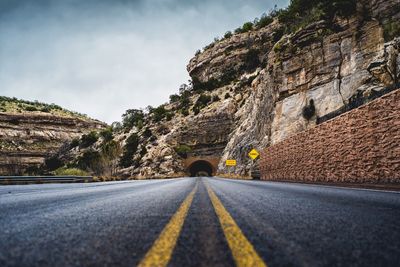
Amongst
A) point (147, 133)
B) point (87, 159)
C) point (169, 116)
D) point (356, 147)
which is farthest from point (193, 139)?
point (356, 147)

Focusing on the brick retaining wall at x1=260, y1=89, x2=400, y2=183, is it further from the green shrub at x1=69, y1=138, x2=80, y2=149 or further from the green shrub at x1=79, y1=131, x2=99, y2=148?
the green shrub at x1=69, y1=138, x2=80, y2=149

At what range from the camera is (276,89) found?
112ft

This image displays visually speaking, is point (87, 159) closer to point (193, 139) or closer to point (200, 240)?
point (193, 139)

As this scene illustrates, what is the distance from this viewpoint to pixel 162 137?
7200cm

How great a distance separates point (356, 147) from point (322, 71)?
20.1m

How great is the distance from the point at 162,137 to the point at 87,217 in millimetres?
69309

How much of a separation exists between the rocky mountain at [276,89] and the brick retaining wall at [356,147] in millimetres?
1047

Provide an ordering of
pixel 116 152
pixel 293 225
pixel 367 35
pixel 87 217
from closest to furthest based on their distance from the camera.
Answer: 1. pixel 293 225
2. pixel 87 217
3. pixel 367 35
4. pixel 116 152

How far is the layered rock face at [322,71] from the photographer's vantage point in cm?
2234

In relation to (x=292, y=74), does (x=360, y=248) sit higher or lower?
lower

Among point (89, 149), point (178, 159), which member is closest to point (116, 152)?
point (178, 159)

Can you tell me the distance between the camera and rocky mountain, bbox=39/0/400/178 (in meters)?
24.8

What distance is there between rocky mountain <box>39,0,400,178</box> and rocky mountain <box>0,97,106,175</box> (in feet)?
35.5

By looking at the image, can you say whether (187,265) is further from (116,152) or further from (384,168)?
(116,152)
